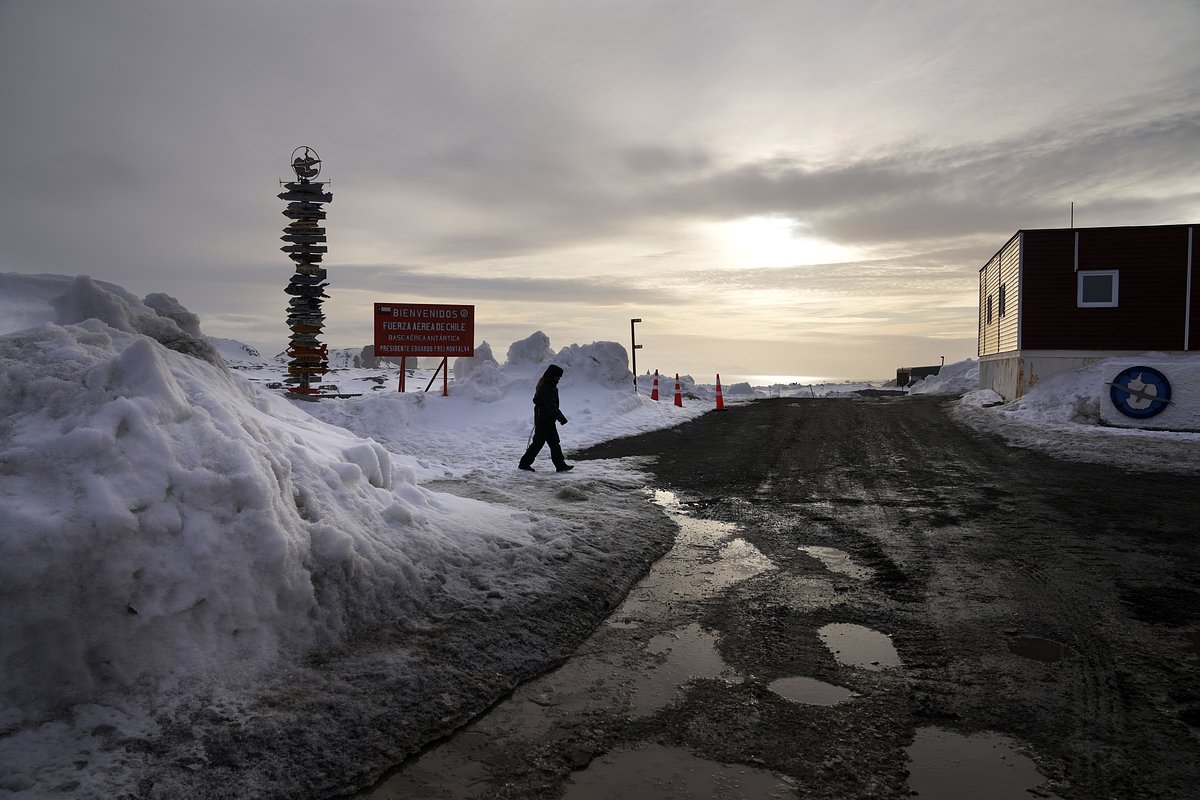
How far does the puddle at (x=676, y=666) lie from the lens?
3.56m

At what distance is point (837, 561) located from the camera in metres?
5.86

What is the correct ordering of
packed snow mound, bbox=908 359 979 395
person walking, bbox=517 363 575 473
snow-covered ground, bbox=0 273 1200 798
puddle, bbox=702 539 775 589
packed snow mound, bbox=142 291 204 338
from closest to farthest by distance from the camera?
snow-covered ground, bbox=0 273 1200 798
puddle, bbox=702 539 775 589
packed snow mound, bbox=142 291 204 338
person walking, bbox=517 363 575 473
packed snow mound, bbox=908 359 979 395

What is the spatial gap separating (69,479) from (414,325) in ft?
51.2

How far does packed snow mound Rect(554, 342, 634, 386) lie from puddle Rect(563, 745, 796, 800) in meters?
17.6

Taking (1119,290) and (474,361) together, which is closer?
(1119,290)

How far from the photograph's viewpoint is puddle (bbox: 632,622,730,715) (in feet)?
11.7

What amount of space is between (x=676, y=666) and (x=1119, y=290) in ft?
71.8

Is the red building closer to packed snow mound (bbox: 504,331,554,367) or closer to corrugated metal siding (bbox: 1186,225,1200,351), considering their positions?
corrugated metal siding (bbox: 1186,225,1200,351)

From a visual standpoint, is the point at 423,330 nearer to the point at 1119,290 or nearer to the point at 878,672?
the point at 878,672

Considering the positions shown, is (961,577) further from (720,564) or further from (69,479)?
(69,479)

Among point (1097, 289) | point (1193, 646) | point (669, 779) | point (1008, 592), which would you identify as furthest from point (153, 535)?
point (1097, 289)

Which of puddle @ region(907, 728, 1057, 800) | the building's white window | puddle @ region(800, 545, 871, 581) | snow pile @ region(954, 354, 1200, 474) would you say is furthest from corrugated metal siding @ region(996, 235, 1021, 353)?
puddle @ region(907, 728, 1057, 800)

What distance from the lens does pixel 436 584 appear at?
4703 millimetres

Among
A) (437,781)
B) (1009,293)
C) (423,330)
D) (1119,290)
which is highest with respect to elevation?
(1009,293)
